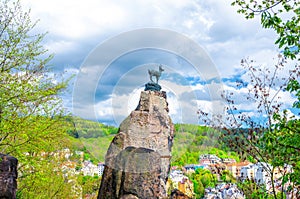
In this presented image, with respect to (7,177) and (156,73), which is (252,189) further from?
(156,73)

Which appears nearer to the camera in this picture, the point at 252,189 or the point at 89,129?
the point at 252,189

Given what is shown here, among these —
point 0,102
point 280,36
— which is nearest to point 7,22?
point 0,102

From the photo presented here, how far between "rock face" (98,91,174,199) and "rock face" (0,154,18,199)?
1.88 metres

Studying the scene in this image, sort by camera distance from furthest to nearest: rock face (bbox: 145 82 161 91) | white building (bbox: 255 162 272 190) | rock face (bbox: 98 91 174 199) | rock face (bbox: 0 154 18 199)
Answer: rock face (bbox: 145 82 161 91) → rock face (bbox: 0 154 18 199) → rock face (bbox: 98 91 174 199) → white building (bbox: 255 162 272 190)

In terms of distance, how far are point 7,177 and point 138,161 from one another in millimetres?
2849

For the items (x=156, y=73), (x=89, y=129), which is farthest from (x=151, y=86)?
(x=89, y=129)

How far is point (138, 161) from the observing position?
23.5ft

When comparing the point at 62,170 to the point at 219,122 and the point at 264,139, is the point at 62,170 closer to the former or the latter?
the point at 219,122

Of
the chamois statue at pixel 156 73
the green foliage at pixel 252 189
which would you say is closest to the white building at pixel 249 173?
the green foliage at pixel 252 189

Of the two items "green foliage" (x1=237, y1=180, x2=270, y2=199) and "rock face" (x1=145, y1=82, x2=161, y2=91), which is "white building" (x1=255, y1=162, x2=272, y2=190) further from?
"rock face" (x1=145, y1=82, x2=161, y2=91)

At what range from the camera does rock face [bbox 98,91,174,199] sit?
6996mm

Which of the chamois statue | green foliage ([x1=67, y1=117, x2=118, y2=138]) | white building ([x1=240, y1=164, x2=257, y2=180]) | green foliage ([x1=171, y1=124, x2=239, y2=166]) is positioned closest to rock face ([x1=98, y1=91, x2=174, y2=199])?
green foliage ([x1=171, y1=124, x2=239, y2=166])

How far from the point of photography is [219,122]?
21.2 feet

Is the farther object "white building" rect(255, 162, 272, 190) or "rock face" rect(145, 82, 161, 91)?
"rock face" rect(145, 82, 161, 91)
